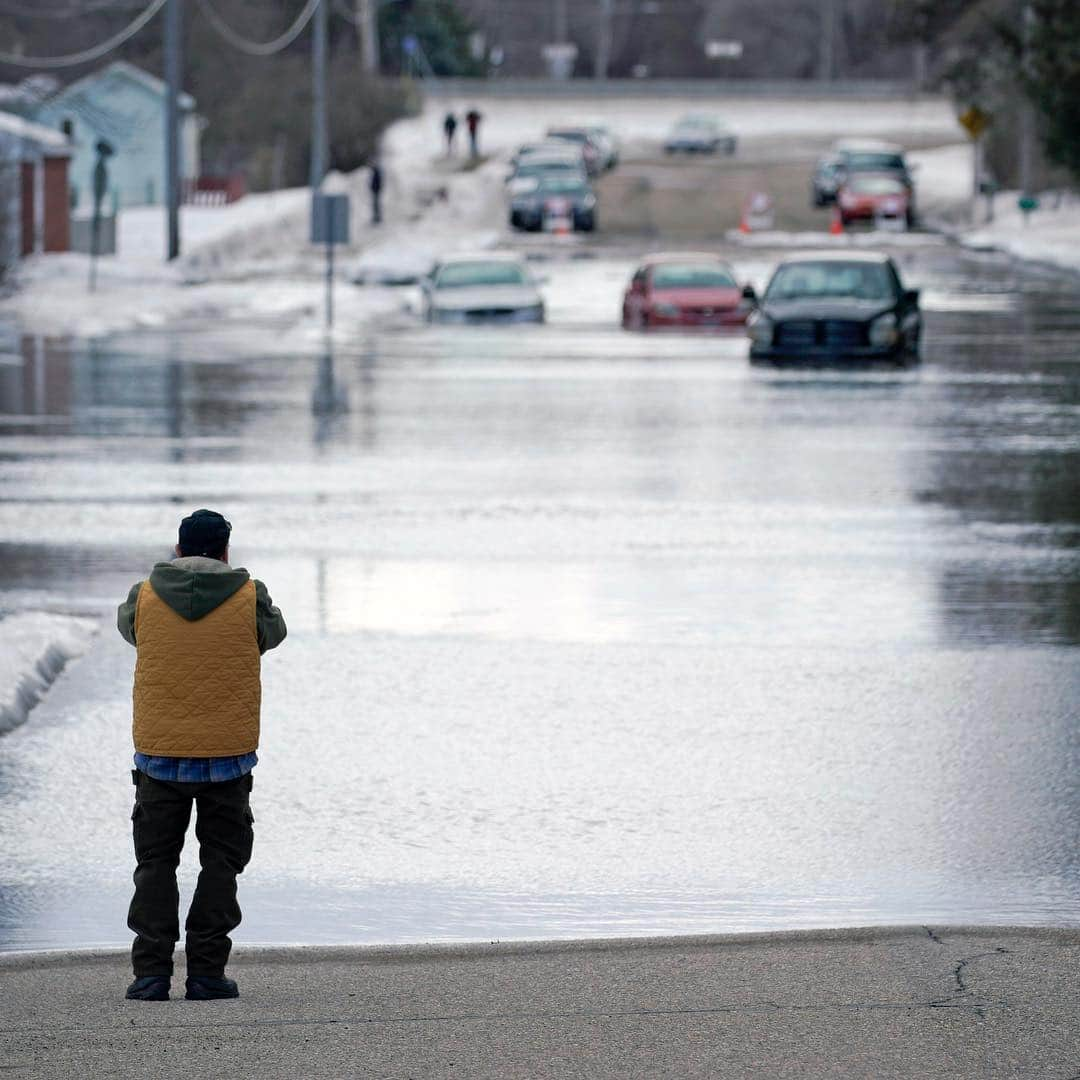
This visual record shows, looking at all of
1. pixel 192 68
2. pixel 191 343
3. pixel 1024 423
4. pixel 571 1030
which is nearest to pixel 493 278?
pixel 191 343

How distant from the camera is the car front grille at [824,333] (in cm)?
2794

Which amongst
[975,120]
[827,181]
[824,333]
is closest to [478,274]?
[824,333]

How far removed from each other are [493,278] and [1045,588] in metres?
24.3

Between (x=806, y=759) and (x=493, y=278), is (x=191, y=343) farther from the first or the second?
(x=806, y=759)

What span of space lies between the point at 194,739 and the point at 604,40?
14762 cm

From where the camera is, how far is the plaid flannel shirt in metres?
6.11

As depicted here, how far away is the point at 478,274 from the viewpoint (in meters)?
36.4

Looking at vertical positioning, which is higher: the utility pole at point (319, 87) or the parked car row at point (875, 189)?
the utility pole at point (319, 87)

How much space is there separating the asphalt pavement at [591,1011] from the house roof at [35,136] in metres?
43.1

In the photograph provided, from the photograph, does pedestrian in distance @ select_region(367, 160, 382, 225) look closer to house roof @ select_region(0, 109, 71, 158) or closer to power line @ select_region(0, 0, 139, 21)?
house roof @ select_region(0, 109, 71, 158)

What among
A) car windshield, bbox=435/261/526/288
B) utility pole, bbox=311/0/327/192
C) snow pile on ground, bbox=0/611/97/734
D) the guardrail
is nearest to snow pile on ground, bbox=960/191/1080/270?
car windshield, bbox=435/261/526/288

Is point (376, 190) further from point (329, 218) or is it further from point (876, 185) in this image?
point (329, 218)

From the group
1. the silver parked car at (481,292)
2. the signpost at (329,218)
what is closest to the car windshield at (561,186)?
the silver parked car at (481,292)

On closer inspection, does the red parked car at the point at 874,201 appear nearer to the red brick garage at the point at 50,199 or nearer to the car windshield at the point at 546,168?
the car windshield at the point at 546,168
